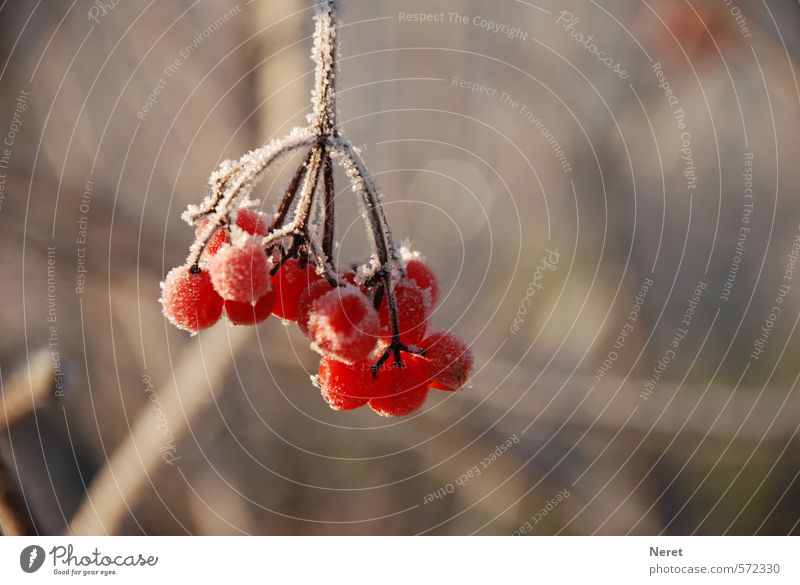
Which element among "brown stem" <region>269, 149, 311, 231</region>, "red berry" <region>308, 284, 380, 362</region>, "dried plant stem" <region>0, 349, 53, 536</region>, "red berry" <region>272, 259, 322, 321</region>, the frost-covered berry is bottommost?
"dried plant stem" <region>0, 349, 53, 536</region>

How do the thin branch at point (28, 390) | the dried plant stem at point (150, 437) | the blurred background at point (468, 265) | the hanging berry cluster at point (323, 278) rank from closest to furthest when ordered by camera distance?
1. the hanging berry cluster at point (323, 278)
2. the thin branch at point (28, 390)
3. the dried plant stem at point (150, 437)
4. the blurred background at point (468, 265)

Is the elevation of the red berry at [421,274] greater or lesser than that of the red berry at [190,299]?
greater

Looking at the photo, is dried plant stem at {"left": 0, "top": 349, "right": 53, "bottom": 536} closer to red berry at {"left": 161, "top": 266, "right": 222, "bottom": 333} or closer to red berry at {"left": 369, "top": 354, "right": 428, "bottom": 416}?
red berry at {"left": 161, "top": 266, "right": 222, "bottom": 333}

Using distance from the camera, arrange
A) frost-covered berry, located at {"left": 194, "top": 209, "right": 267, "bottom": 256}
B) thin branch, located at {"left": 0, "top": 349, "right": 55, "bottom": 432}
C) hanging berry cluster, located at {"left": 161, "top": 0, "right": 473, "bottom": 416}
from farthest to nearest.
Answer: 1. thin branch, located at {"left": 0, "top": 349, "right": 55, "bottom": 432}
2. frost-covered berry, located at {"left": 194, "top": 209, "right": 267, "bottom": 256}
3. hanging berry cluster, located at {"left": 161, "top": 0, "right": 473, "bottom": 416}

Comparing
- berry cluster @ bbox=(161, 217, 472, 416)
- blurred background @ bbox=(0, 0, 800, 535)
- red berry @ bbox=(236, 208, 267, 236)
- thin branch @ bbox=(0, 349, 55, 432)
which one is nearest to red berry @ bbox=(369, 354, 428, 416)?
berry cluster @ bbox=(161, 217, 472, 416)

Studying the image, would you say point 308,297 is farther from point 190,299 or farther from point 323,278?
point 190,299

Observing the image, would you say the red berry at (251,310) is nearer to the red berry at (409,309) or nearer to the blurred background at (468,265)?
the red berry at (409,309)

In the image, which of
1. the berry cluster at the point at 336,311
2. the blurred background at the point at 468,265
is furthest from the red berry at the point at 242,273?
the blurred background at the point at 468,265
